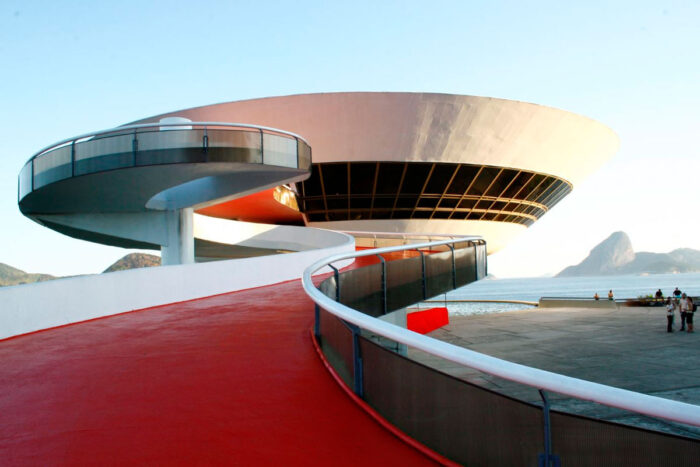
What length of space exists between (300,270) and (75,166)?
7677 mm

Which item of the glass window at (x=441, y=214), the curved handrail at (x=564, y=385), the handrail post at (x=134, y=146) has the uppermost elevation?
the handrail post at (x=134, y=146)

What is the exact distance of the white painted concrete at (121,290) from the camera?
8.15 m

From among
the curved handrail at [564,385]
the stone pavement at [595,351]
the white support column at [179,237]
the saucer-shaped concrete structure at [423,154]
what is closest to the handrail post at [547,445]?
the curved handrail at [564,385]

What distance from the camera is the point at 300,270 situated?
52.2ft

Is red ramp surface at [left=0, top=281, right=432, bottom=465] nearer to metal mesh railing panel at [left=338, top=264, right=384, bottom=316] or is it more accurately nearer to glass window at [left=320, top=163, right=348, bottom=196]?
metal mesh railing panel at [left=338, top=264, right=384, bottom=316]

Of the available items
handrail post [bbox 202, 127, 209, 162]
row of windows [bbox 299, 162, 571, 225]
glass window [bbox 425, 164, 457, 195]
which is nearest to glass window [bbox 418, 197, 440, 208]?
row of windows [bbox 299, 162, 571, 225]

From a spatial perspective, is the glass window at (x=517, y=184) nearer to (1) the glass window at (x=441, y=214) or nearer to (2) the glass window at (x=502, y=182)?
(2) the glass window at (x=502, y=182)

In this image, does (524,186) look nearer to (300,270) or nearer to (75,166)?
(300,270)

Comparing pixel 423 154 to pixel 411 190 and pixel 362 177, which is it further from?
pixel 362 177

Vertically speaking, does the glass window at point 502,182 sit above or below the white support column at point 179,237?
above

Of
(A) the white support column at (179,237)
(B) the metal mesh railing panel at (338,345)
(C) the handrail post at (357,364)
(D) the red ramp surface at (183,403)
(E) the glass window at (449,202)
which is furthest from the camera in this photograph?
(E) the glass window at (449,202)

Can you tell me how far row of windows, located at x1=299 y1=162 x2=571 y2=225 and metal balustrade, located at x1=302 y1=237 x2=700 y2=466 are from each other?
26.7 metres

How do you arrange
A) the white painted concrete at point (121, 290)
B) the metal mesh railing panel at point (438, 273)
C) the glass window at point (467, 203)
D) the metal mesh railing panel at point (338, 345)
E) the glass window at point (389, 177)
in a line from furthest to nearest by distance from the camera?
1. the glass window at point (467, 203)
2. the glass window at point (389, 177)
3. the metal mesh railing panel at point (438, 273)
4. the white painted concrete at point (121, 290)
5. the metal mesh railing panel at point (338, 345)

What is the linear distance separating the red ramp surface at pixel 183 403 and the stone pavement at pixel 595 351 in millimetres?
3441
